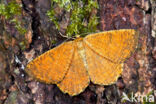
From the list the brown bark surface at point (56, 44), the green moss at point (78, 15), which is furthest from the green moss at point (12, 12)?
the green moss at point (78, 15)

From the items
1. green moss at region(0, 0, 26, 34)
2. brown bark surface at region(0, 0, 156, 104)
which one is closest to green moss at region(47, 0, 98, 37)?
brown bark surface at region(0, 0, 156, 104)

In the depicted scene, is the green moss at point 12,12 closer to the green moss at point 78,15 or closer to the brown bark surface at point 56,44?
the brown bark surface at point 56,44

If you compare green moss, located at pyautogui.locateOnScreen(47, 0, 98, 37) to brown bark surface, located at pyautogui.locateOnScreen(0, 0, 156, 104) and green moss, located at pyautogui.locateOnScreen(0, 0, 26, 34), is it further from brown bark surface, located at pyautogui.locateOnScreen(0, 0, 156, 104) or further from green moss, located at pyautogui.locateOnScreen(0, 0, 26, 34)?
green moss, located at pyautogui.locateOnScreen(0, 0, 26, 34)

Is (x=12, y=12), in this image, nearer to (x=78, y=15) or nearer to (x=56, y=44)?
(x=56, y=44)

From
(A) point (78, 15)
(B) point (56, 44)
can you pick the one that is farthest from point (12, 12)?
(A) point (78, 15)

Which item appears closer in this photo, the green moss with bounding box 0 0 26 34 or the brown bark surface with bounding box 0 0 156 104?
the brown bark surface with bounding box 0 0 156 104

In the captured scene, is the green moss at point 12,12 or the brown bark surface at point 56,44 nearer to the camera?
the brown bark surface at point 56,44
